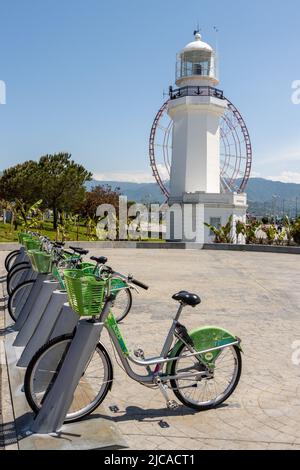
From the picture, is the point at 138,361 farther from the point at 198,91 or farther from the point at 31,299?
the point at 198,91

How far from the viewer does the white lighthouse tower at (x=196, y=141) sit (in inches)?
1300

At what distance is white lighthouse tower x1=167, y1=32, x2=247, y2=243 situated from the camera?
3303cm

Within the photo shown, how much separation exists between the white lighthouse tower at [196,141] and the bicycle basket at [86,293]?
29.0 metres

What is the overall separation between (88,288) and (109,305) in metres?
0.28

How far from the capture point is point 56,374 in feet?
13.0

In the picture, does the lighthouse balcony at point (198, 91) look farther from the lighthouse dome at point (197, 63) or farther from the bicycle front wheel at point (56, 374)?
the bicycle front wheel at point (56, 374)

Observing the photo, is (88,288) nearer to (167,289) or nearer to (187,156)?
(167,289)

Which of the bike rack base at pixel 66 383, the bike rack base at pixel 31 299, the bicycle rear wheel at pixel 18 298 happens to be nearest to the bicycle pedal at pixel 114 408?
the bike rack base at pixel 66 383

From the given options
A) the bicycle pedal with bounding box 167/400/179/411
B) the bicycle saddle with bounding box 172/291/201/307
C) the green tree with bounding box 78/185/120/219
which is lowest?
the bicycle pedal with bounding box 167/400/179/411

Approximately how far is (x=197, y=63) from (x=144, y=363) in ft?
115

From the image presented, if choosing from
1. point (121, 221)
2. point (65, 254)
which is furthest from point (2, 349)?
point (121, 221)

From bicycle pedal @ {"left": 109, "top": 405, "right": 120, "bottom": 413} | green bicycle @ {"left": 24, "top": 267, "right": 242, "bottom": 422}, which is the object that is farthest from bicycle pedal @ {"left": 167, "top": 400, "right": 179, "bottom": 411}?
bicycle pedal @ {"left": 109, "top": 405, "right": 120, "bottom": 413}

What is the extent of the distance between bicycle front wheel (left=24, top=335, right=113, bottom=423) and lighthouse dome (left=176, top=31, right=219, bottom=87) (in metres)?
33.7

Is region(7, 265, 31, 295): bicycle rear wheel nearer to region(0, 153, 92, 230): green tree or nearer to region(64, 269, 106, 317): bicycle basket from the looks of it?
region(64, 269, 106, 317): bicycle basket
